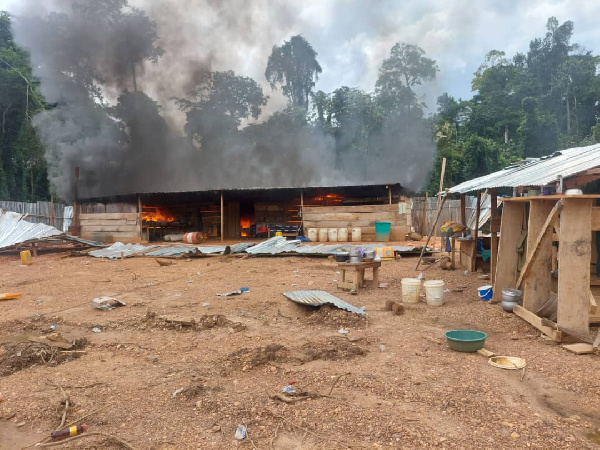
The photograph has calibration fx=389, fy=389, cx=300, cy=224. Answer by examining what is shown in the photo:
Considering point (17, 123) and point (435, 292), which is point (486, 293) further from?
point (17, 123)

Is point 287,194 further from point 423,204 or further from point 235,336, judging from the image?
point 235,336

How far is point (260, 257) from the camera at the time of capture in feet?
45.0

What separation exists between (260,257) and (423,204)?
1115cm

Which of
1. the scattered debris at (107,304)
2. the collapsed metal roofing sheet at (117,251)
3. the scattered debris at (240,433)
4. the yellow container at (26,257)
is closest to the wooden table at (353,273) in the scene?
the scattered debris at (107,304)

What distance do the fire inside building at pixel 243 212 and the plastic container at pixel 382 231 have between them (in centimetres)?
33

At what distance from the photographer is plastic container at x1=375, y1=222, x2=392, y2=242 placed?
654 inches

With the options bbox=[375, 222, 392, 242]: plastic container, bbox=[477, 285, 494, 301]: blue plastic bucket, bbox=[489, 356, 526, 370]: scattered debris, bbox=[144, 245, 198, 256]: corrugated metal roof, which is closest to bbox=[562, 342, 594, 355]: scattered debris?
bbox=[489, 356, 526, 370]: scattered debris

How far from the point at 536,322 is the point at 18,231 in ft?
56.7

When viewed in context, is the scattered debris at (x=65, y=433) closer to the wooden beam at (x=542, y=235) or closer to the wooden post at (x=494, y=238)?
the wooden beam at (x=542, y=235)

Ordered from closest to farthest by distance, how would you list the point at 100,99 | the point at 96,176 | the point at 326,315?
1. the point at 326,315
2. the point at 96,176
3. the point at 100,99

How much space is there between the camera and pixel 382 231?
54.5 ft

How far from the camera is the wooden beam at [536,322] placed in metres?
4.45

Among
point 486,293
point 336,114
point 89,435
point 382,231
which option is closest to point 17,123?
point 382,231

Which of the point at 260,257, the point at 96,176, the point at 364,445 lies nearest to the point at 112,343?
the point at 364,445
